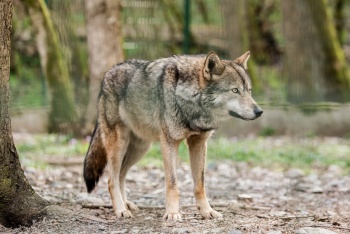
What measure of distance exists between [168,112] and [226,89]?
512 mm

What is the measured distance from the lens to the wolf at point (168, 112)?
5.72m

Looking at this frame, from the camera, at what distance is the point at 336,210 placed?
6609 mm

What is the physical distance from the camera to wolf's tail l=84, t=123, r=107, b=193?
6309 mm

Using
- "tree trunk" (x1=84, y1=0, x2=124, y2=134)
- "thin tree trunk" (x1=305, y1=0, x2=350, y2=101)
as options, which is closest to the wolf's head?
"tree trunk" (x1=84, y1=0, x2=124, y2=134)

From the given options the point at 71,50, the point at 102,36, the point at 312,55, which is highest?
the point at 102,36

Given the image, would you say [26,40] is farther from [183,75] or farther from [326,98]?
[183,75]

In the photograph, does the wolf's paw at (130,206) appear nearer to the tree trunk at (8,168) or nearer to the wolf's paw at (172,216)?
the wolf's paw at (172,216)

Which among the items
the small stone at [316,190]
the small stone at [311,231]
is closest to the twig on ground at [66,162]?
the small stone at [316,190]

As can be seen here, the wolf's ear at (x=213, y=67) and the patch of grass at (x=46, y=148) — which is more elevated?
the wolf's ear at (x=213, y=67)

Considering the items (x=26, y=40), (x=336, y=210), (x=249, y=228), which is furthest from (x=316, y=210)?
(x=26, y=40)

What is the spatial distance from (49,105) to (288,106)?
3950 mm

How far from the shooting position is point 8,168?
204 inches

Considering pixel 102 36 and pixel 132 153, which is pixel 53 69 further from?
pixel 132 153

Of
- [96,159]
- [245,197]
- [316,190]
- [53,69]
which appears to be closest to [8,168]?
[96,159]
